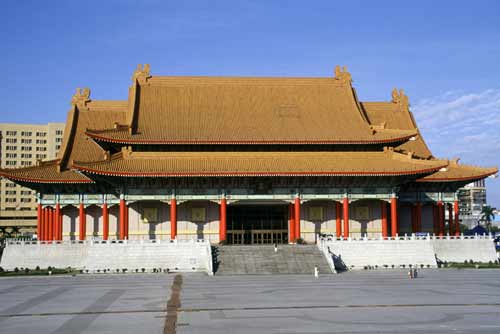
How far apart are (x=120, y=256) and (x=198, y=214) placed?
10821 mm

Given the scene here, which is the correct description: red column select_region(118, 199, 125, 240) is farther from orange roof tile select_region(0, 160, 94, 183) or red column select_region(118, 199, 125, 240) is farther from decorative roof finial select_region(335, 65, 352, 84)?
decorative roof finial select_region(335, 65, 352, 84)

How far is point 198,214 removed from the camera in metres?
59.7

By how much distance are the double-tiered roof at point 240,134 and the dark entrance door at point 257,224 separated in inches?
220

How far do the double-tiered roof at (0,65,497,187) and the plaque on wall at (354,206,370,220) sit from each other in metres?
5.10

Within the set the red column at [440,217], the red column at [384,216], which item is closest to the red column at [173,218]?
the red column at [384,216]

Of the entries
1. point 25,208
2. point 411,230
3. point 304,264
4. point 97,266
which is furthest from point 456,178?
point 25,208

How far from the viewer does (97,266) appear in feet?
164

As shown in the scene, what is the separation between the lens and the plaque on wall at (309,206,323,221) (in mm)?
60688

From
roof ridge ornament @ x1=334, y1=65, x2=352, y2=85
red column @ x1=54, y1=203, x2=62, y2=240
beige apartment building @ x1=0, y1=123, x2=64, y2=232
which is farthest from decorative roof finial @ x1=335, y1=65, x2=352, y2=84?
beige apartment building @ x1=0, y1=123, x2=64, y2=232

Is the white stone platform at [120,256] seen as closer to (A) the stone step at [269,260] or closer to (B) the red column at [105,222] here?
(A) the stone step at [269,260]

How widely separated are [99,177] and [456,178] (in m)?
31.7

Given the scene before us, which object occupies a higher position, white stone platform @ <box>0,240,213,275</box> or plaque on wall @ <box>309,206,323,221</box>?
plaque on wall @ <box>309,206,323,221</box>

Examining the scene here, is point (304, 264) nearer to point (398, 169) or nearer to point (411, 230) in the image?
point (398, 169)

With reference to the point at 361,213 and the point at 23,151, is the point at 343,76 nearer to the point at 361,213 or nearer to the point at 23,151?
the point at 361,213
